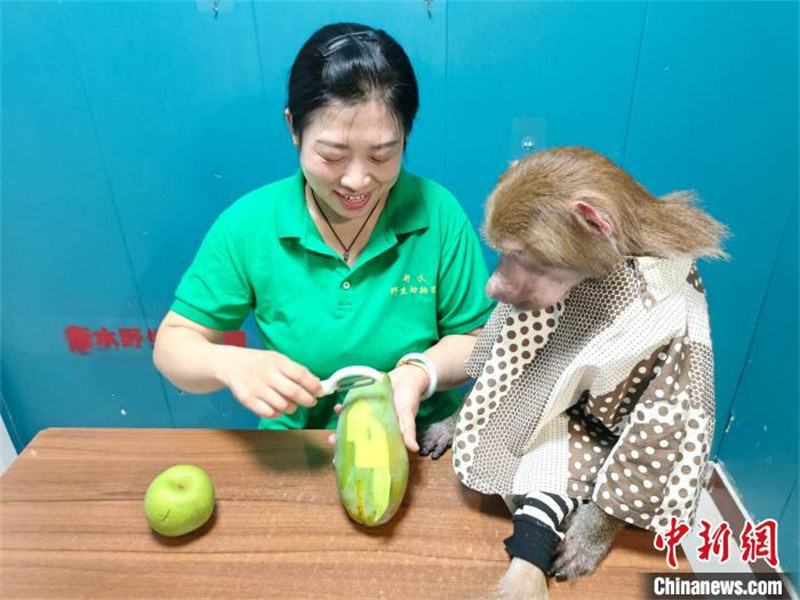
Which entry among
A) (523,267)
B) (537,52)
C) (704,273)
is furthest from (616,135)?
(523,267)

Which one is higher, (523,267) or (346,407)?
(523,267)

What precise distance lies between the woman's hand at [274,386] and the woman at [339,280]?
2 centimetres

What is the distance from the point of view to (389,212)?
1073 mm

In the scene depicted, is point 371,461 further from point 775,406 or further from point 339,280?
point 775,406

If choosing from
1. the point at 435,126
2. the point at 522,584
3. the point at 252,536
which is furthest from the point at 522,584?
the point at 435,126

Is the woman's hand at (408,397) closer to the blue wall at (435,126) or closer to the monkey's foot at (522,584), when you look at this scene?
the monkey's foot at (522,584)

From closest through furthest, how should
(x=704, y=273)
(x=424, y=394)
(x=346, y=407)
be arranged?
1. (x=346, y=407)
2. (x=424, y=394)
3. (x=704, y=273)

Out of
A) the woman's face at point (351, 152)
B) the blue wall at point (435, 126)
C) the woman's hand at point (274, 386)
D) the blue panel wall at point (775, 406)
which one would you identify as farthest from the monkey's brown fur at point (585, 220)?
the blue panel wall at point (775, 406)

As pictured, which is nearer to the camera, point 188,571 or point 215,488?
point 188,571

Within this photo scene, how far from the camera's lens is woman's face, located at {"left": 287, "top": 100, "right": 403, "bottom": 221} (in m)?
0.88

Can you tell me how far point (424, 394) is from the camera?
101 centimetres

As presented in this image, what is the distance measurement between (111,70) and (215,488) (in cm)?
94

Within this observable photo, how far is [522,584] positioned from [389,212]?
24.6 inches

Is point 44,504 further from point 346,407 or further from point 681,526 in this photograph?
point 681,526
